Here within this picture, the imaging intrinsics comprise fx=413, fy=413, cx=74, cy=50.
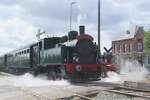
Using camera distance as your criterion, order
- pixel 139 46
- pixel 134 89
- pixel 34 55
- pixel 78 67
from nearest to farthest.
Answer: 1. pixel 134 89
2. pixel 78 67
3. pixel 34 55
4. pixel 139 46

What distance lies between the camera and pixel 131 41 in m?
88.7

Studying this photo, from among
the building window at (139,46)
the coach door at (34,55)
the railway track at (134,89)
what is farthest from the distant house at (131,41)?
the railway track at (134,89)

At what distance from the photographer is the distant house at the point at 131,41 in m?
87.9

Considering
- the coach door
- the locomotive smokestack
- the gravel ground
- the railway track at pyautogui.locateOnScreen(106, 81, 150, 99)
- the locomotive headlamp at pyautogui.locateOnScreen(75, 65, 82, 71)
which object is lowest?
the gravel ground

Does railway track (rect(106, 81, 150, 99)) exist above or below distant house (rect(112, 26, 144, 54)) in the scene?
below

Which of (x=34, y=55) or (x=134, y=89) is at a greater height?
(x=34, y=55)

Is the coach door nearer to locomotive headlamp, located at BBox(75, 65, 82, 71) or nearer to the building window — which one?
locomotive headlamp, located at BBox(75, 65, 82, 71)

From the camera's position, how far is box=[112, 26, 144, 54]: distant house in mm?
87881

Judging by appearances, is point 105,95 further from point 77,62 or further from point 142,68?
point 142,68

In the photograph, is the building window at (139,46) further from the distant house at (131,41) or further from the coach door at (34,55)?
the coach door at (34,55)

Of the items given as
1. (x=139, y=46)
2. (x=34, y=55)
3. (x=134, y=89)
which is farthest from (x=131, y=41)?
(x=134, y=89)

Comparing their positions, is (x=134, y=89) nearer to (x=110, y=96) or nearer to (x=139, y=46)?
(x=110, y=96)

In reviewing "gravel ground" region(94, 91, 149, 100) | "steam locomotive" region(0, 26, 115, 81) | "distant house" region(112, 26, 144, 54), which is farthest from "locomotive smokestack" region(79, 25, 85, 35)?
"distant house" region(112, 26, 144, 54)

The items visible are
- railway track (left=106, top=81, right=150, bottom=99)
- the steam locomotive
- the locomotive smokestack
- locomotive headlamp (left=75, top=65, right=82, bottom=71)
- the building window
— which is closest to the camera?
railway track (left=106, top=81, right=150, bottom=99)
